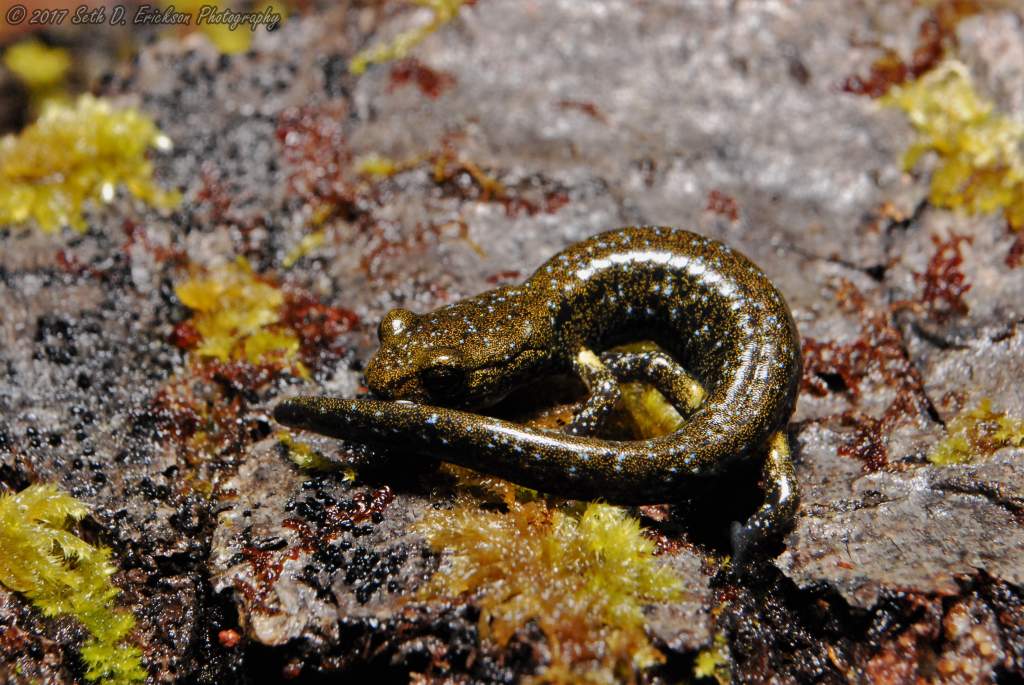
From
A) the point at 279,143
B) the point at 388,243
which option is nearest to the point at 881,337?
the point at 388,243

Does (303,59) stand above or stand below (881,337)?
above

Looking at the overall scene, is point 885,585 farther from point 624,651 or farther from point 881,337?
point 881,337

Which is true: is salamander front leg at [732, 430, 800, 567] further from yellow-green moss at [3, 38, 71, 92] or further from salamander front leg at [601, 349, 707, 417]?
yellow-green moss at [3, 38, 71, 92]

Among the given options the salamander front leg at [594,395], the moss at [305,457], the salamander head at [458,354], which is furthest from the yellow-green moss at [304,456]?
the salamander front leg at [594,395]

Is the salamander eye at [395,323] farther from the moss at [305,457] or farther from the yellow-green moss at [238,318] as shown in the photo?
the yellow-green moss at [238,318]

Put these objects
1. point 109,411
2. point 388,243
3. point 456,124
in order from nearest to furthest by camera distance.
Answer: point 109,411, point 388,243, point 456,124

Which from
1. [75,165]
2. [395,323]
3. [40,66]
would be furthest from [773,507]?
[40,66]

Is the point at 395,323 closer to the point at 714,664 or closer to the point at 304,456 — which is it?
the point at 304,456
